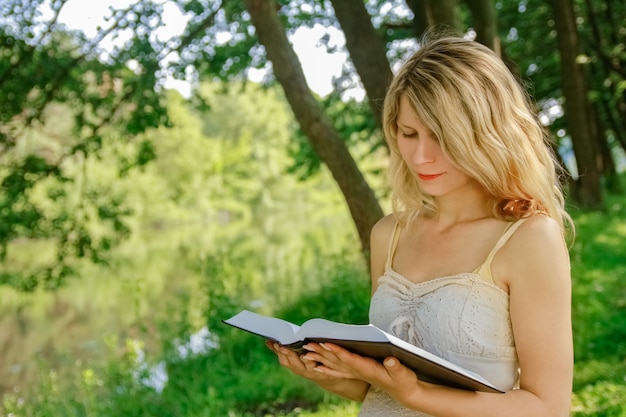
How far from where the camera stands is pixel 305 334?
1.93 m

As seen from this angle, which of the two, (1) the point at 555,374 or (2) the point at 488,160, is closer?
(1) the point at 555,374

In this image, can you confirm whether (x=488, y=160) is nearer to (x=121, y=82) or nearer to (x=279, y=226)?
(x=121, y=82)

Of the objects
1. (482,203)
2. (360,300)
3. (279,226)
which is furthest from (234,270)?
(279,226)

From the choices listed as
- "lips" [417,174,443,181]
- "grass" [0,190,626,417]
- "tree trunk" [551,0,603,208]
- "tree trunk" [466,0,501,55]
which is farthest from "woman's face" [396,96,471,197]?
"tree trunk" [551,0,603,208]

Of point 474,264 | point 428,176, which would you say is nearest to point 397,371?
point 474,264

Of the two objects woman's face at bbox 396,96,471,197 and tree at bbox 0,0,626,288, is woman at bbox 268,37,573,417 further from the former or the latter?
tree at bbox 0,0,626,288

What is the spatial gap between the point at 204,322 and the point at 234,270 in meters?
0.80

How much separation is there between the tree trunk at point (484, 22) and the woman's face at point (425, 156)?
3.50 meters

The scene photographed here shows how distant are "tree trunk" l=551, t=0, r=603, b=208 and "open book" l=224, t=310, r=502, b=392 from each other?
981cm

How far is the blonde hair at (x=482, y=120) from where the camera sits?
6.95 ft

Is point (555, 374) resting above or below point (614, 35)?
above

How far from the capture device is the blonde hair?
2.12 meters

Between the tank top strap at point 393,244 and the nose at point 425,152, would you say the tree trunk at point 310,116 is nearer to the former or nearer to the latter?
the tank top strap at point 393,244

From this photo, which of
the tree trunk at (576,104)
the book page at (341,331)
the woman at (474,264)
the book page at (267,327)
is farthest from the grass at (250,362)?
the tree trunk at (576,104)
